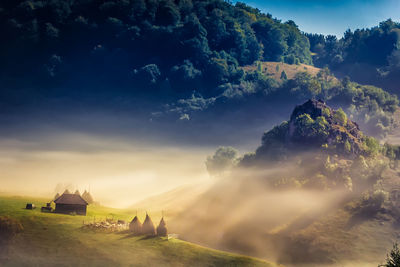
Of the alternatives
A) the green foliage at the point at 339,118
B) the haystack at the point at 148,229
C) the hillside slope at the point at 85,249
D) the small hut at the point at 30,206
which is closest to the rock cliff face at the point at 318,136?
the green foliage at the point at 339,118

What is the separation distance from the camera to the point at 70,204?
82000 millimetres

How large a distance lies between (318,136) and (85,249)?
74936 millimetres

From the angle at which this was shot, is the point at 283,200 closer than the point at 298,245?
No

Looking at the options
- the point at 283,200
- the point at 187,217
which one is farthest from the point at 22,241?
the point at 283,200

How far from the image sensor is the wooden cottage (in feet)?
267

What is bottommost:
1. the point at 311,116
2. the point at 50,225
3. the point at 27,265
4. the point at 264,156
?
the point at 27,265

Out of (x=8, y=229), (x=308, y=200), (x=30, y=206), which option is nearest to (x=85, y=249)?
(x=8, y=229)

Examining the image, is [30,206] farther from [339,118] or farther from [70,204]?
[339,118]

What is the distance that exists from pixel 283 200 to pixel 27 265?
64093mm

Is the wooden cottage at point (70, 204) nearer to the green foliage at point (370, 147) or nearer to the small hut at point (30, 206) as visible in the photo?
the small hut at point (30, 206)

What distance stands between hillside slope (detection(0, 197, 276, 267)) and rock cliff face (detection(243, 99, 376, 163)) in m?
49.9

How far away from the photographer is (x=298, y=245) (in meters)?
91.1

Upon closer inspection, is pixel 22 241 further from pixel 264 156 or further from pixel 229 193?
pixel 264 156

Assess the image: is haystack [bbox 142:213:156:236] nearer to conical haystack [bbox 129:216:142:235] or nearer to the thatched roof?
conical haystack [bbox 129:216:142:235]
